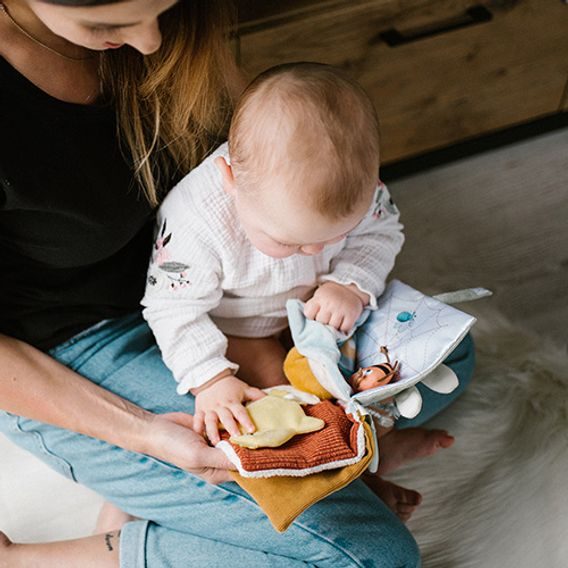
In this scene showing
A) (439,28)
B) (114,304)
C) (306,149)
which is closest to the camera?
(306,149)

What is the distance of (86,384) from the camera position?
1105mm

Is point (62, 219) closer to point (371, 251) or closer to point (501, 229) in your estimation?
point (371, 251)

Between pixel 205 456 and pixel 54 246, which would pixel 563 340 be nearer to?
pixel 205 456

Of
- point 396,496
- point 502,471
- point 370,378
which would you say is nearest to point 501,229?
point 502,471

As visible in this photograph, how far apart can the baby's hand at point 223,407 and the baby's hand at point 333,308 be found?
12 cm

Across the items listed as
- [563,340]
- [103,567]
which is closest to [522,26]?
[563,340]

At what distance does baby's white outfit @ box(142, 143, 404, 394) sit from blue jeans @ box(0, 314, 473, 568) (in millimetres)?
78

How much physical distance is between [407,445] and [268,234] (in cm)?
47

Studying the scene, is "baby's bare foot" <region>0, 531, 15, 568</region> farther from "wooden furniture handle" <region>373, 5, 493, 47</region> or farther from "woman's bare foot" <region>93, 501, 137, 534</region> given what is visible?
"wooden furniture handle" <region>373, 5, 493, 47</region>

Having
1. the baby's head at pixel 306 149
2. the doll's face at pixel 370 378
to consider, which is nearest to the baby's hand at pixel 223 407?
the doll's face at pixel 370 378

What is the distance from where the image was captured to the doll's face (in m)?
1.01

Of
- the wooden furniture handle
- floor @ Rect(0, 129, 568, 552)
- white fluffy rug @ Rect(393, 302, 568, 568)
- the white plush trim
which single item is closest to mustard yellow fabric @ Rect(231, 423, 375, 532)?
the white plush trim

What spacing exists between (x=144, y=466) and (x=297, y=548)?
8.2 inches

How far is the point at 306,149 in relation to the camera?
873 millimetres
